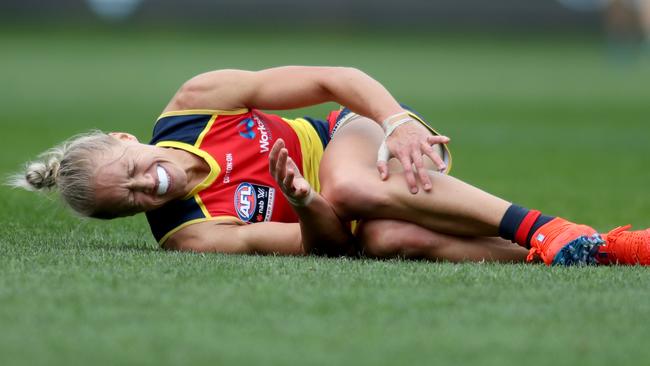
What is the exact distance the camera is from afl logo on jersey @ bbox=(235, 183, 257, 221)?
13.1 ft

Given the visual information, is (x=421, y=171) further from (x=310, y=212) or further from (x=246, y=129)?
(x=246, y=129)

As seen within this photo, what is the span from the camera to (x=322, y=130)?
4.48 metres

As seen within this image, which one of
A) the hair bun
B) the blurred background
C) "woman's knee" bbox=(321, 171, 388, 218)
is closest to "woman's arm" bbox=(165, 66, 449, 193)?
"woman's knee" bbox=(321, 171, 388, 218)

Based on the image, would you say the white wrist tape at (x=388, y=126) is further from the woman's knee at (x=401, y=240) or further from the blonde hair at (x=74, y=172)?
the blonde hair at (x=74, y=172)

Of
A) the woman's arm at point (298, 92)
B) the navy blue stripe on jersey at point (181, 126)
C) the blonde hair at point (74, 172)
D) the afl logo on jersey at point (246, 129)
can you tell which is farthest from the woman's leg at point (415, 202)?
the blonde hair at point (74, 172)

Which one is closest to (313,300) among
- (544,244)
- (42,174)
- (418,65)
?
(544,244)

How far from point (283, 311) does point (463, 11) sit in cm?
3165

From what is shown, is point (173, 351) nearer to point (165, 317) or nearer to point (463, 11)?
point (165, 317)

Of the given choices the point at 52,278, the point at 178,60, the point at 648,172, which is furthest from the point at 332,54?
the point at 52,278

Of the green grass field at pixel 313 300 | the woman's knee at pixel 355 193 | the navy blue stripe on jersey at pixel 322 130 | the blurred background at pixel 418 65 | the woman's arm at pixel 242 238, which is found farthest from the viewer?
the blurred background at pixel 418 65

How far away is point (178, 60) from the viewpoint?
23188mm

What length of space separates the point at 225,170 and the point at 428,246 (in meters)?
0.76

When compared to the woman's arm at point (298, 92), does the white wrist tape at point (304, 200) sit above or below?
below

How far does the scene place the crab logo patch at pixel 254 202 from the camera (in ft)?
13.1
